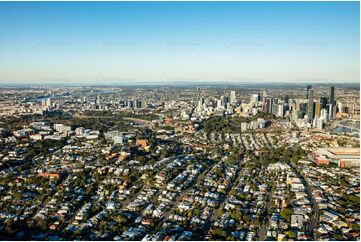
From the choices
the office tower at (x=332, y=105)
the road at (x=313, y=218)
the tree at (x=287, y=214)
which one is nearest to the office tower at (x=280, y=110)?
the office tower at (x=332, y=105)

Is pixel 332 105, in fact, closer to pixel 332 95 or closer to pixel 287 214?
pixel 332 95

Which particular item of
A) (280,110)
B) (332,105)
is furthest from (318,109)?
(280,110)

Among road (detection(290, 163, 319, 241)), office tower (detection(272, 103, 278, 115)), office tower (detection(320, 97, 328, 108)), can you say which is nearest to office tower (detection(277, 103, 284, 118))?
office tower (detection(272, 103, 278, 115))

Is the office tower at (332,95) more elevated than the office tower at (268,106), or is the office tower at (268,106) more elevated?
the office tower at (332,95)

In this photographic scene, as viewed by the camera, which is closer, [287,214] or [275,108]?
[287,214]

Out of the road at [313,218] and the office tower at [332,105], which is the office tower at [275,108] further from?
the road at [313,218]

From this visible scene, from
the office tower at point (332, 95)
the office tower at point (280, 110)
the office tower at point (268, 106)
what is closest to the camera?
the office tower at point (332, 95)

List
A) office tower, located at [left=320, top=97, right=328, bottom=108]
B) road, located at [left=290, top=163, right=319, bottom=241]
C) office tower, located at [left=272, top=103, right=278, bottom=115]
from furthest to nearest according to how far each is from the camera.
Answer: office tower, located at [left=272, top=103, right=278, bottom=115] < office tower, located at [left=320, top=97, right=328, bottom=108] < road, located at [left=290, top=163, right=319, bottom=241]

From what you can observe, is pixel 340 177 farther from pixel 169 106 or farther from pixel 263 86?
pixel 263 86

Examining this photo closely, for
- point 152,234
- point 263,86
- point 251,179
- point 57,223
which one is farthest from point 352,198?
point 263,86

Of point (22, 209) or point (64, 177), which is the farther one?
point (64, 177)

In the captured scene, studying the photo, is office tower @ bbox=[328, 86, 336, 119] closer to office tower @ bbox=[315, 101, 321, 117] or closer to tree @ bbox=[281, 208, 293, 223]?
office tower @ bbox=[315, 101, 321, 117]
